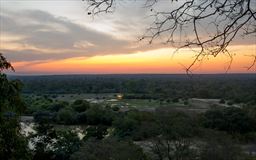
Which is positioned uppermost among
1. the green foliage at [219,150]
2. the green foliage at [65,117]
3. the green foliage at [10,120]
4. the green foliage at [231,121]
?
the green foliage at [10,120]

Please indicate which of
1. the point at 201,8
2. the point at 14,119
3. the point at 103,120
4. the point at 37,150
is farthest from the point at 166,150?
the point at 103,120

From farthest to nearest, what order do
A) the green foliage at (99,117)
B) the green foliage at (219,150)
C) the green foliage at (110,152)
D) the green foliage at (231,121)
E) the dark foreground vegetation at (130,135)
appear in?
the green foliage at (99,117)
the green foliage at (231,121)
the green foliage at (219,150)
the green foliage at (110,152)
the dark foreground vegetation at (130,135)

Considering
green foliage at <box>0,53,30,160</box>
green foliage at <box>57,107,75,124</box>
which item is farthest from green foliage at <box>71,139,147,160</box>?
green foliage at <box>57,107,75,124</box>

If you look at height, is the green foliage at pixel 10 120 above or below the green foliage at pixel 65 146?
above

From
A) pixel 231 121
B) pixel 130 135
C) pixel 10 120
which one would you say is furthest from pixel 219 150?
pixel 231 121

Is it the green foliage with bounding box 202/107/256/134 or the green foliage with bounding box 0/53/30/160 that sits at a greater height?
the green foliage with bounding box 0/53/30/160

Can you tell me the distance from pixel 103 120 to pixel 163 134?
32695mm

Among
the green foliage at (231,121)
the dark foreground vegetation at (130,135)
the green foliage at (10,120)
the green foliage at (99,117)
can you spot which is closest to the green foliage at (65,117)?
the dark foreground vegetation at (130,135)

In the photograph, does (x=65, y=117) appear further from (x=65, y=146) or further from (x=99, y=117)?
(x=65, y=146)

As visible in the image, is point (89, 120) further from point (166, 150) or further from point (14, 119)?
point (14, 119)

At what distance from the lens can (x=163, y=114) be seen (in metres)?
24.5

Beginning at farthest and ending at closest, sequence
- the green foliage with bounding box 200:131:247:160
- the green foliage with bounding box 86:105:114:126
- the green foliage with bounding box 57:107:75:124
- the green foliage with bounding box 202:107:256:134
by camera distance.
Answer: the green foliage with bounding box 57:107:75:124
the green foliage with bounding box 86:105:114:126
the green foliage with bounding box 202:107:256:134
the green foliage with bounding box 200:131:247:160

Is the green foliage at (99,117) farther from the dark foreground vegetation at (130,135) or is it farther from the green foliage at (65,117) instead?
the green foliage at (65,117)

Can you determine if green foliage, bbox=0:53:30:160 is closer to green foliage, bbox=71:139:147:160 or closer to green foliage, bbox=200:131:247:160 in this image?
green foliage, bbox=71:139:147:160
